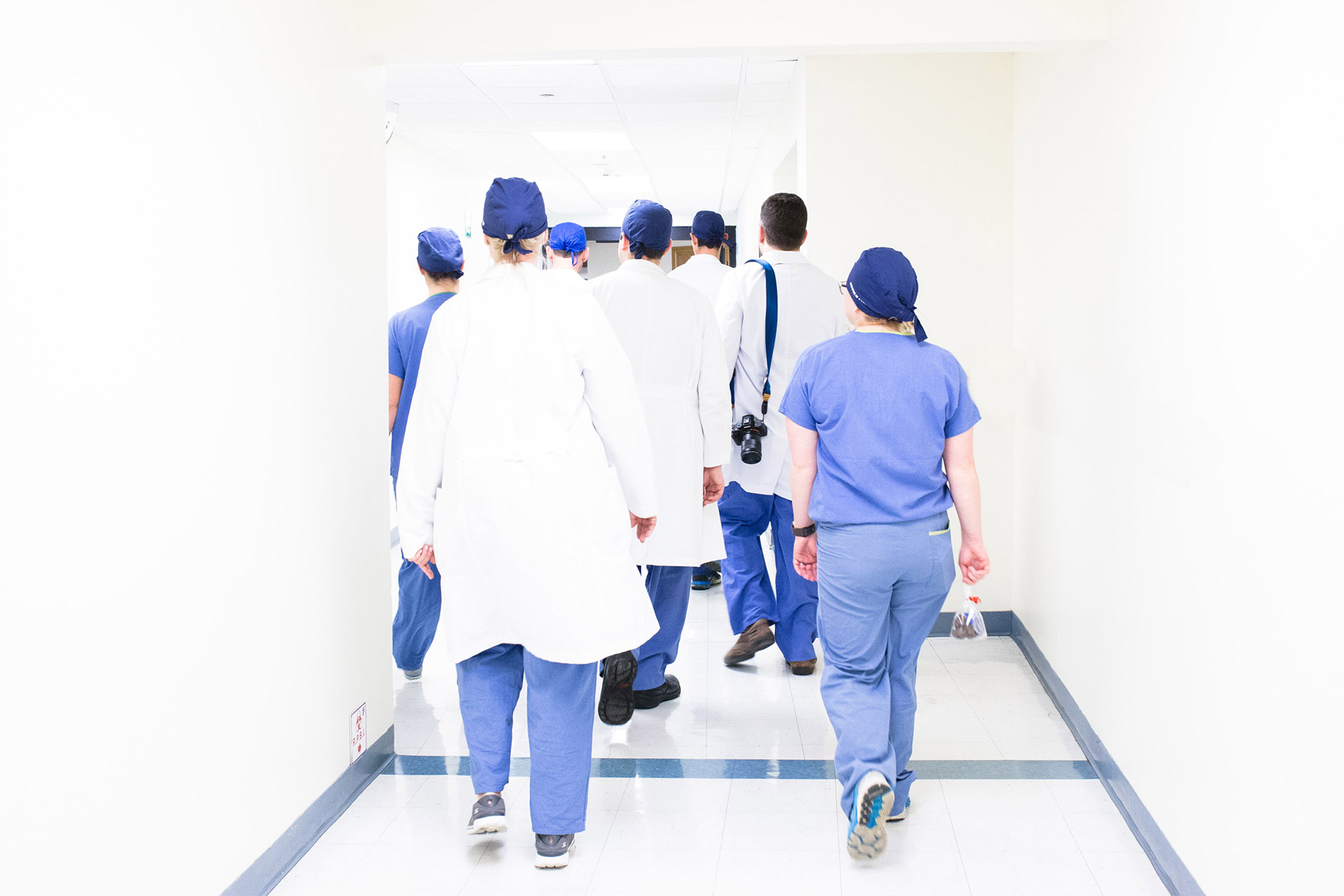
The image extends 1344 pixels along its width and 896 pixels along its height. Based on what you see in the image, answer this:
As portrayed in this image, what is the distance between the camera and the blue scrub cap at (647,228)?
10.3ft

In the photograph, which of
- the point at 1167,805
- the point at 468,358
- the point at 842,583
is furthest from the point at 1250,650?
the point at 468,358

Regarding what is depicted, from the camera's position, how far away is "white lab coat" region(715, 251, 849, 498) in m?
3.55

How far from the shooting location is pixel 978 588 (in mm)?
4102

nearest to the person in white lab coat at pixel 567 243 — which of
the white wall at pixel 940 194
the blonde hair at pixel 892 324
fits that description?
the white wall at pixel 940 194

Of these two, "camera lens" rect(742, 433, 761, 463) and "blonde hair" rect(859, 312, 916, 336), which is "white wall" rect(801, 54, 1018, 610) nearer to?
"camera lens" rect(742, 433, 761, 463)

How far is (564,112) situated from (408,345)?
3.02m

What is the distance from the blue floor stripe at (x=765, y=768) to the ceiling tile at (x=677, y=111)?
157 inches

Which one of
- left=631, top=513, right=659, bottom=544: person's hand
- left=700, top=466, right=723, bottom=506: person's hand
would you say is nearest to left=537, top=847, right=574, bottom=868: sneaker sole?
left=631, top=513, right=659, bottom=544: person's hand

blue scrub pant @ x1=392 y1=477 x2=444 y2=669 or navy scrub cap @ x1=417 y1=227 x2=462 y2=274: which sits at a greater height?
navy scrub cap @ x1=417 y1=227 x2=462 y2=274

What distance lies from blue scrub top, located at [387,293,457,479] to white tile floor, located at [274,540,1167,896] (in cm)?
100

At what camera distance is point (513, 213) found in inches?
93.0

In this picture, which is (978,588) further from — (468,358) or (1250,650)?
(468,358)

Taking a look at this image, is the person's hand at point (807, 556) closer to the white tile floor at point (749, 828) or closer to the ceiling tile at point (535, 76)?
the white tile floor at point (749, 828)

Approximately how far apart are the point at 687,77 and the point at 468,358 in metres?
3.35
